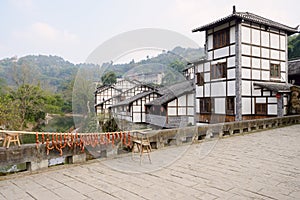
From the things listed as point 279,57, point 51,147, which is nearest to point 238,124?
point 51,147

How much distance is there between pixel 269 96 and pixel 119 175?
12906mm

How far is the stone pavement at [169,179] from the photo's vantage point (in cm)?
318

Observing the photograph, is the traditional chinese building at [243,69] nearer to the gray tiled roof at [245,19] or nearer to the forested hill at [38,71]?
the gray tiled roof at [245,19]

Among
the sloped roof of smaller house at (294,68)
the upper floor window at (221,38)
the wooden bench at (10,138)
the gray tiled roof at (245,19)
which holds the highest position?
the gray tiled roof at (245,19)

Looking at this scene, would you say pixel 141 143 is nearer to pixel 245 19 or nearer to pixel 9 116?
pixel 9 116

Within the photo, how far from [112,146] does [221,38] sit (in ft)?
40.6

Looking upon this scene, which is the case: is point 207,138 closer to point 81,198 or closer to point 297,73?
point 81,198

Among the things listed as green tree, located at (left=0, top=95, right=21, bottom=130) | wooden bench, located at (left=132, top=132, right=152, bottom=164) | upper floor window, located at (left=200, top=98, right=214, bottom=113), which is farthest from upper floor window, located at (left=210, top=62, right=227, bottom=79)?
green tree, located at (left=0, top=95, right=21, bottom=130)

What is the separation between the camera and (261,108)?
1434 centimetres

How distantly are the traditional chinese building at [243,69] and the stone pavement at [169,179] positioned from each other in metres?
8.72

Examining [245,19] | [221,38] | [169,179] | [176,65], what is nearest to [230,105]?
[221,38]

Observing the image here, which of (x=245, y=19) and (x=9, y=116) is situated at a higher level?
(x=245, y=19)

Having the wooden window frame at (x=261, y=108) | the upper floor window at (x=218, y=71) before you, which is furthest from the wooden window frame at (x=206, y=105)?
the wooden window frame at (x=261, y=108)

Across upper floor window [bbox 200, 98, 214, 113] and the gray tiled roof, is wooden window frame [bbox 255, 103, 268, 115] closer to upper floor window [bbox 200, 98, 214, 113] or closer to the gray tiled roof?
upper floor window [bbox 200, 98, 214, 113]
